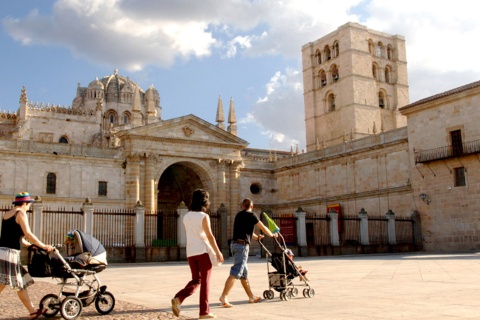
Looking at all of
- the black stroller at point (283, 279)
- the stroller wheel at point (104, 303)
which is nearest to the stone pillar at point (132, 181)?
the black stroller at point (283, 279)

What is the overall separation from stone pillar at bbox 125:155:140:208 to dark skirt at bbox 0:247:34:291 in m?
33.1

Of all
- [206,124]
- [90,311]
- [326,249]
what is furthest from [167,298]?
[206,124]

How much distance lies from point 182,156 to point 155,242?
35.1 ft

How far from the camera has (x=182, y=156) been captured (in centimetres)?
4266

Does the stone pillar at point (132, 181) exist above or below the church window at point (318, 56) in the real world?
below

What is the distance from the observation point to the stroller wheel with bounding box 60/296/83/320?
7.52 m

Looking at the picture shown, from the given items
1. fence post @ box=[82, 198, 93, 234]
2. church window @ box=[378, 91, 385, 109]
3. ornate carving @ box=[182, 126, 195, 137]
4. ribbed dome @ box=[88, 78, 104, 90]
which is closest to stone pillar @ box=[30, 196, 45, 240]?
fence post @ box=[82, 198, 93, 234]

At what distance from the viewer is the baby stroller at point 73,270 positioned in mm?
7664

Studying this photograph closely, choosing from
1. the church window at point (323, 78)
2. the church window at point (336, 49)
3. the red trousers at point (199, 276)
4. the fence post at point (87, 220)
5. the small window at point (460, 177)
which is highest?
the church window at point (336, 49)

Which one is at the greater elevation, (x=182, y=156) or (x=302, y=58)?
(x=302, y=58)

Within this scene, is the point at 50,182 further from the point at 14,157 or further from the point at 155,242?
the point at 155,242

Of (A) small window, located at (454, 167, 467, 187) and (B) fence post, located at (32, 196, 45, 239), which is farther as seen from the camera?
(A) small window, located at (454, 167, 467, 187)

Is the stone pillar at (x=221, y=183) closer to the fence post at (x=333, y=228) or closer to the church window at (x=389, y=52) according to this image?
the fence post at (x=333, y=228)

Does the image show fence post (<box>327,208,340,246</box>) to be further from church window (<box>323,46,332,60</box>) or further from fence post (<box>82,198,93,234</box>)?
church window (<box>323,46,332,60</box>)
